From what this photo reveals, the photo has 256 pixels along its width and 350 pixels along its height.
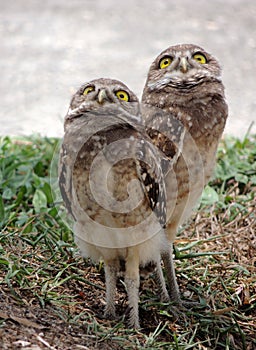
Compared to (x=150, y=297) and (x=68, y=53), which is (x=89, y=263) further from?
(x=68, y=53)

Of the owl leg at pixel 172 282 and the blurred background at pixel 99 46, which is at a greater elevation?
the blurred background at pixel 99 46

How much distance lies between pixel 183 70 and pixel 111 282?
1334 millimetres

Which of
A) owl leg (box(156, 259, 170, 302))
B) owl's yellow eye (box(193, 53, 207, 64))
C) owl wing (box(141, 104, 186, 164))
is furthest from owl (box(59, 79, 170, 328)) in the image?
owl's yellow eye (box(193, 53, 207, 64))

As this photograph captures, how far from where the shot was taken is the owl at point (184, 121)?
4023mm

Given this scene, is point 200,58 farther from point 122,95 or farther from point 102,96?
point 102,96

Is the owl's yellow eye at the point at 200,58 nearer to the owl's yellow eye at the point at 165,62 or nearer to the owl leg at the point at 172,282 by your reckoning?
the owl's yellow eye at the point at 165,62

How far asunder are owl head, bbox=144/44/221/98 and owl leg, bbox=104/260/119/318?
112 cm

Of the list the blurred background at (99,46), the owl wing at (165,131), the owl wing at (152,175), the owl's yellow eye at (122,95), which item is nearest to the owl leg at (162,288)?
the owl wing at (152,175)

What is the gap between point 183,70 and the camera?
4.05 meters

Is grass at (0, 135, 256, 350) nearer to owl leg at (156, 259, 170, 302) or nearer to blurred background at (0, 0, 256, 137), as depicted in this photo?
owl leg at (156, 259, 170, 302)

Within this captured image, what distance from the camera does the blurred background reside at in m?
7.96

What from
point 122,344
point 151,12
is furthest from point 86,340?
point 151,12

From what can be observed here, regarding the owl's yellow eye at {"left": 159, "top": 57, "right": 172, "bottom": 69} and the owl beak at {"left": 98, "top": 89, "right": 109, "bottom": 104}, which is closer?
the owl beak at {"left": 98, "top": 89, "right": 109, "bottom": 104}

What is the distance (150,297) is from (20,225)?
1142mm
